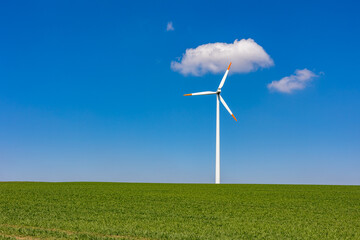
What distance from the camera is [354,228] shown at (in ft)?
56.4

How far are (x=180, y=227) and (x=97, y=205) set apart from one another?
971 cm

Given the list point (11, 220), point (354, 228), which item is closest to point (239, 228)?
point (354, 228)

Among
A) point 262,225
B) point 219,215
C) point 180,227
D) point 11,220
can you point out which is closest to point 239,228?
point 262,225

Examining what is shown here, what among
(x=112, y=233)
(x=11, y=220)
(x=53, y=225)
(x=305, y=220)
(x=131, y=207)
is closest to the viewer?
(x=112, y=233)

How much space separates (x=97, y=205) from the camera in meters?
24.3

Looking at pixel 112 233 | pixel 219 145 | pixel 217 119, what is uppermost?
pixel 217 119

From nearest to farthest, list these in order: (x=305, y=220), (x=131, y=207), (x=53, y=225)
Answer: (x=53, y=225) < (x=305, y=220) < (x=131, y=207)

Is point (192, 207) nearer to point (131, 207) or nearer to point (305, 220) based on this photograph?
point (131, 207)

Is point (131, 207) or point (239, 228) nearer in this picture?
point (239, 228)

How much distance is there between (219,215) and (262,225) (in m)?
3.53

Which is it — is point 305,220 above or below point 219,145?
below

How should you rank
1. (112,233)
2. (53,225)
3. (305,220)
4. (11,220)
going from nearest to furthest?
(112,233) → (53,225) → (11,220) → (305,220)

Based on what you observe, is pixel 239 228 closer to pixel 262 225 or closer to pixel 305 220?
pixel 262 225

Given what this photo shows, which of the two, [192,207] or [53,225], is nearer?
[53,225]
